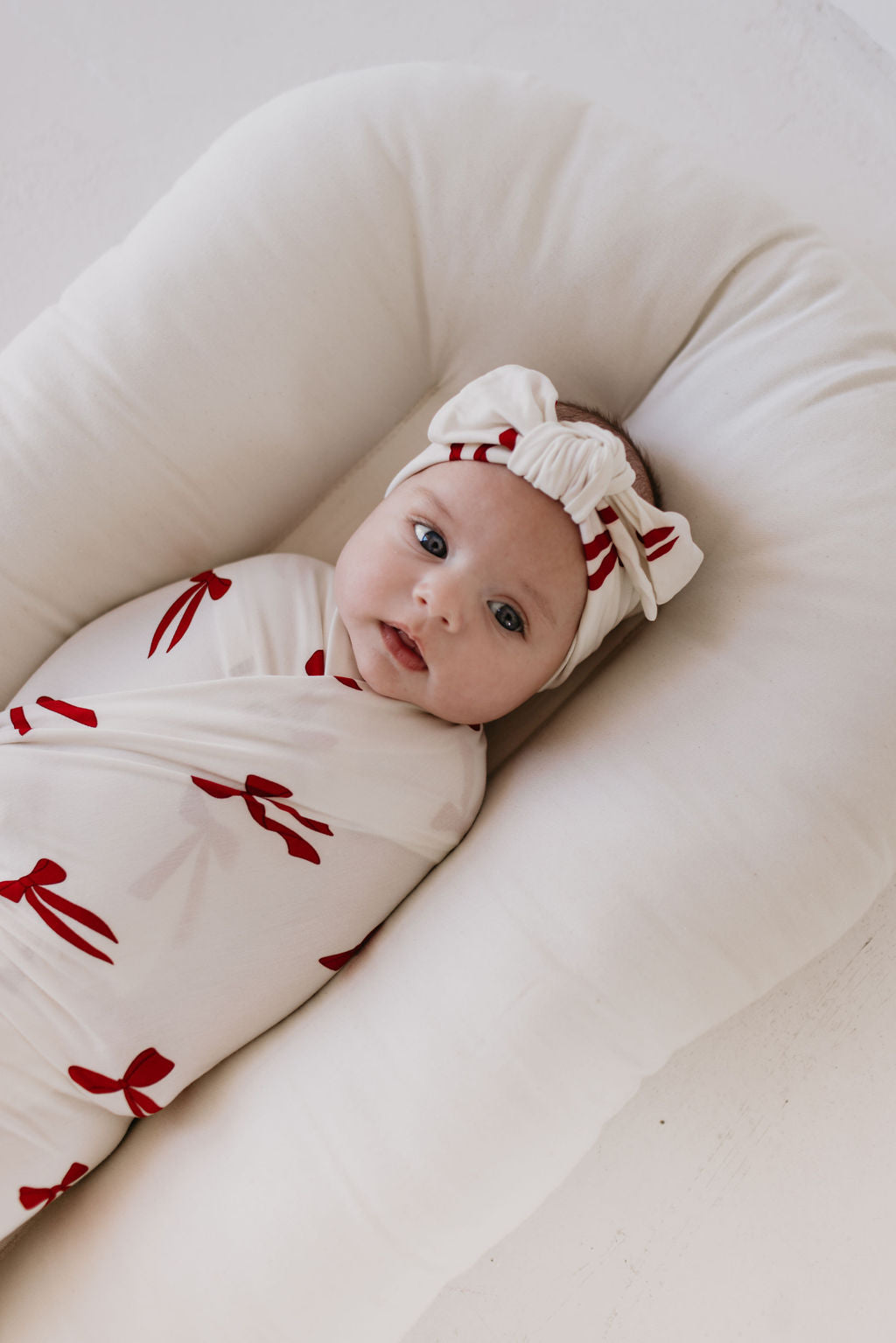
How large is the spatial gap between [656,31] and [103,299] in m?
0.90

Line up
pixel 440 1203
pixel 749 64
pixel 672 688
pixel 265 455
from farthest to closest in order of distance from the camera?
pixel 749 64
pixel 265 455
pixel 672 688
pixel 440 1203

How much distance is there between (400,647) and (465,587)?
111 mm

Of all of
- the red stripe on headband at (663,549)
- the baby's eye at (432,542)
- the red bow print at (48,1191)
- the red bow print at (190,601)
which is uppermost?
A: the red bow print at (190,601)

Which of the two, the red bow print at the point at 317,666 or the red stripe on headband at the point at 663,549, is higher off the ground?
the red bow print at the point at 317,666

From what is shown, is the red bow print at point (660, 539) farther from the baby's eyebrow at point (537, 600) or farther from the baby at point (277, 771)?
the baby's eyebrow at point (537, 600)

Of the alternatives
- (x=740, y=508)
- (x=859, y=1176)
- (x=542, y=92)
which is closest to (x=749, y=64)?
(x=542, y=92)

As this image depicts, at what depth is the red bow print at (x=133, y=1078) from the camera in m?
1.02

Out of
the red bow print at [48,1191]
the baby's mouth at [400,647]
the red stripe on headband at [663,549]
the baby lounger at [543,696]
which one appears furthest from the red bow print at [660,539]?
the red bow print at [48,1191]

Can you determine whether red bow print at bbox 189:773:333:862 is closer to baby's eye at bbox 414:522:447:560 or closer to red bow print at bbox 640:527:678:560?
baby's eye at bbox 414:522:447:560

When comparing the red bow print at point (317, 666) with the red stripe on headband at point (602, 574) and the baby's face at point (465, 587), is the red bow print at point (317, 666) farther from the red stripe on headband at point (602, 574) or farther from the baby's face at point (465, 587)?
the red stripe on headband at point (602, 574)

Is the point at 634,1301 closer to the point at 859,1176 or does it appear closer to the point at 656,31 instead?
the point at 859,1176

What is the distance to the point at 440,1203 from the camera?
3.21 ft

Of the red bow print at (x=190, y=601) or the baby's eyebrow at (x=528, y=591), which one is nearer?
the baby's eyebrow at (x=528, y=591)

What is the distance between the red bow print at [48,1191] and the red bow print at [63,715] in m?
0.44
